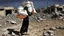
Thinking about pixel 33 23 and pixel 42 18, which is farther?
pixel 42 18

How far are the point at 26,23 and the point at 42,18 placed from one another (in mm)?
12202

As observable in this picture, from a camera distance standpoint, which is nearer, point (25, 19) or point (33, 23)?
point (25, 19)

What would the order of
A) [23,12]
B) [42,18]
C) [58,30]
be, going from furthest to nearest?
[42,18]
[58,30]
[23,12]

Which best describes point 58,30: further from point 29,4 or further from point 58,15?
point 29,4

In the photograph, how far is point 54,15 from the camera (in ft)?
66.8

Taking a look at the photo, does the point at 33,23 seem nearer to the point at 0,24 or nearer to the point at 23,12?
the point at 0,24

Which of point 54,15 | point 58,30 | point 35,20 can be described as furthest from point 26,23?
point 54,15

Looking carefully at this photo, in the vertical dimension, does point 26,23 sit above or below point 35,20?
above

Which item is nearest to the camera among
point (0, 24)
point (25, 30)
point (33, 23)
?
point (25, 30)

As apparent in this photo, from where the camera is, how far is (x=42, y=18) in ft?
64.6

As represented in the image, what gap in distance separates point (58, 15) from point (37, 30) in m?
4.79

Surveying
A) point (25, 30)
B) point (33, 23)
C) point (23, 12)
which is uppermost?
point (23, 12)

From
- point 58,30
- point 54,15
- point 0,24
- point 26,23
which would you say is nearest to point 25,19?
point 26,23

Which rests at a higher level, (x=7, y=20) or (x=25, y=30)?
(x=25, y=30)
